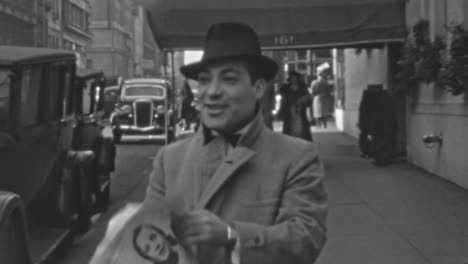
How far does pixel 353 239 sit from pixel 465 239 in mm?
1069

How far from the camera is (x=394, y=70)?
16766 millimetres

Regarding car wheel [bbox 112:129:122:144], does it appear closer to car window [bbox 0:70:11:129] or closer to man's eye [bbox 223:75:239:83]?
car window [bbox 0:70:11:129]

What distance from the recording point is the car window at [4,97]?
6516mm

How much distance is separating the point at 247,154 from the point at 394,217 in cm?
717

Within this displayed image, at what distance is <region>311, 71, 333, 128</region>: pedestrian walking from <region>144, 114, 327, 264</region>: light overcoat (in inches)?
965

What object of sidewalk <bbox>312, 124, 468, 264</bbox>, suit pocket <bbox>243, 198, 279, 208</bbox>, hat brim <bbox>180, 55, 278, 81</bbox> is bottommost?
sidewalk <bbox>312, 124, 468, 264</bbox>

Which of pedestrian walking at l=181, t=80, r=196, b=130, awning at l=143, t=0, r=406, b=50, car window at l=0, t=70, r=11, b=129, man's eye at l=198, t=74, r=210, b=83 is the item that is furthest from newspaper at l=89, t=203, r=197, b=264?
pedestrian walking at l=181, t=80, r=196, b=130

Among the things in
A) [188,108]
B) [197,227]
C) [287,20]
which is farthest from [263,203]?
[188,108]

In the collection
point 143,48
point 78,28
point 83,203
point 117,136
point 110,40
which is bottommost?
point 83,203

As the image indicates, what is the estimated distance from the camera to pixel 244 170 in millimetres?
2264

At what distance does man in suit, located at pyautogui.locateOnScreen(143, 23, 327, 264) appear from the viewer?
217cm

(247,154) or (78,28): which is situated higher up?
(78,28)

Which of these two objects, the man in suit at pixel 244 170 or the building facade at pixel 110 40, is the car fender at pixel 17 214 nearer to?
the man in suit at pixel 244 170

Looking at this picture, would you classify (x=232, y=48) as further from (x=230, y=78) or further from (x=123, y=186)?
(x=123, y=186)
